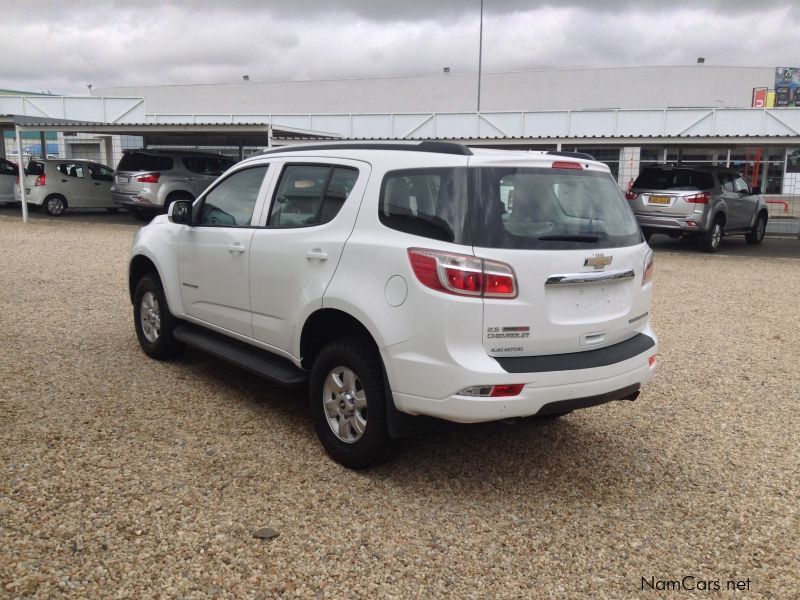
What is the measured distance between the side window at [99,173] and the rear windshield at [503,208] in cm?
1970

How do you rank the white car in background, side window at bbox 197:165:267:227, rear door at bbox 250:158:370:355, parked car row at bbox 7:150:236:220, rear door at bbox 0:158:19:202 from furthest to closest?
rear door at bbox 0:158:19:202, the white car in background, parked car row at bbox 7:150:236:220, side window at bbox 197:165:267:227, rear door at bbox 250:158:370:355

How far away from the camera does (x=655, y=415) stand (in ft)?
17.0

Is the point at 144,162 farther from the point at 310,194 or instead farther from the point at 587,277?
the point at 587,277

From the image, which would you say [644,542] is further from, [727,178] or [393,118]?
[393,118]

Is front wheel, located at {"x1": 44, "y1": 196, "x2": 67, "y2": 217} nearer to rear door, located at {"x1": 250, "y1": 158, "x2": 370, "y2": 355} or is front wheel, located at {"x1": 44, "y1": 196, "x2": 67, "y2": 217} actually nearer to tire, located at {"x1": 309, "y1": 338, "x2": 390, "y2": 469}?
rear door, located at {"x1": 250, "y1": 158, "x2": 370, "y2": 355}

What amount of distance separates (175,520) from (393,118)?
21.1 metres

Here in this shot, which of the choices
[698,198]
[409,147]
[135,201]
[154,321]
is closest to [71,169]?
[135,201]

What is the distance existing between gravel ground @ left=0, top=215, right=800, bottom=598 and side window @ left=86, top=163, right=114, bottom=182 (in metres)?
16.4

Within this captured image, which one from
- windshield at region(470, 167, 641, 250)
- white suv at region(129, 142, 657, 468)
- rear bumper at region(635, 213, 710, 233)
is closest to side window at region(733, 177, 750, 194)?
rear bumper at region(635, 213, 710, 233)

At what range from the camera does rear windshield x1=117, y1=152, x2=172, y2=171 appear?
1731cm

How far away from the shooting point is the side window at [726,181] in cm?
1509

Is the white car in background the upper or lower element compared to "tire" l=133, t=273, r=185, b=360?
upper

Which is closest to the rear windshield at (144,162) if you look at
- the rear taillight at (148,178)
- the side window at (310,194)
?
the rear taillight at (148,178)

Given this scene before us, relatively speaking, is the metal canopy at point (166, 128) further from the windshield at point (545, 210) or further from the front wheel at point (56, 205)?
the windshield at point (545, 210)
